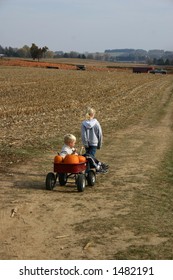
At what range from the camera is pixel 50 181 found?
8.29m

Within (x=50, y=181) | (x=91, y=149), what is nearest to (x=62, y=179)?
(x=50, y=181)

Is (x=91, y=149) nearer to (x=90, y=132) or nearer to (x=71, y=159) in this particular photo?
(x=90, y=132)

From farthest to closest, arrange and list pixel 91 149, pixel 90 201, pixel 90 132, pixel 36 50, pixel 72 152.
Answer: pixel 36 50
pixel 91 149
pixel 90 132
pixel 72 152
pixel 90 201

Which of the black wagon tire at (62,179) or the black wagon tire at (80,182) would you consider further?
the black wagon tire at (62,179)

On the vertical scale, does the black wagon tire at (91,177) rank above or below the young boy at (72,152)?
below

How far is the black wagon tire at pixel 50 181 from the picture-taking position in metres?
8.26

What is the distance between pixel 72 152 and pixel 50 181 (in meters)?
0.73

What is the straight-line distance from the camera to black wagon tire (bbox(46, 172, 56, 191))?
27.1ft

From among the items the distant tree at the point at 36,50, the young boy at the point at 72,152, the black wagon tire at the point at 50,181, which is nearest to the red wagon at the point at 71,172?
the black wagon tire at the point at 50,181

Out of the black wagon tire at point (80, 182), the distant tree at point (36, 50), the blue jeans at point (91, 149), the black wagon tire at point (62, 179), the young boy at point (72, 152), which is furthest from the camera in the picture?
the distant tree at point (36, 50)

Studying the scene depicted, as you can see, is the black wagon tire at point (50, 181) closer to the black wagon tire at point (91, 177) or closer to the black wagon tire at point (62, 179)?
the black wagon tire at point (62, 179)

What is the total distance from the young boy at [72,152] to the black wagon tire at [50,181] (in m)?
0.42
